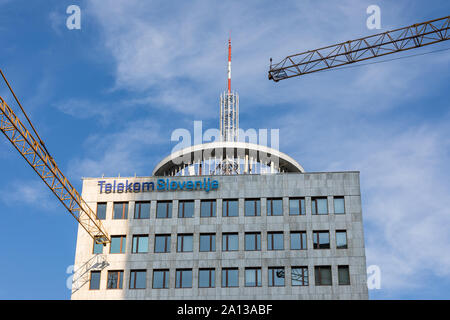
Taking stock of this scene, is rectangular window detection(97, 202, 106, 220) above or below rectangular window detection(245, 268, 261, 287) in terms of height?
above

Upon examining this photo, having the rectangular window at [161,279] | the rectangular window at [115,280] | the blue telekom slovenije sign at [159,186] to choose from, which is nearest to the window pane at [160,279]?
the rectangular window at [161,279]

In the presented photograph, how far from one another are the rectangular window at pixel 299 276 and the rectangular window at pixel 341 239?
5057 mm

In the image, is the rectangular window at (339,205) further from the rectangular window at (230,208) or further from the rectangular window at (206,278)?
the rectangular window at (206,278)

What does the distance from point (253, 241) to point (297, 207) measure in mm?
7063

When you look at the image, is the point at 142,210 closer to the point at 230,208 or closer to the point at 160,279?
the point at 160,279

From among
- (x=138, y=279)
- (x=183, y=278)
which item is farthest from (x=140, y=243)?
(x=183, y=278)

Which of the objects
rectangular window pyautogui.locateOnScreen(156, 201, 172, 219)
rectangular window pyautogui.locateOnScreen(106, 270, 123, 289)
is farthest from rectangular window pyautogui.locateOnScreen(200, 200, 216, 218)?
rectangular window pyautogui.locateOnScreen(106, 270, 123, 289)

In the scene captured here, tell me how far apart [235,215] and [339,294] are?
1610 centimetres

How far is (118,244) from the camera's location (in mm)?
82750

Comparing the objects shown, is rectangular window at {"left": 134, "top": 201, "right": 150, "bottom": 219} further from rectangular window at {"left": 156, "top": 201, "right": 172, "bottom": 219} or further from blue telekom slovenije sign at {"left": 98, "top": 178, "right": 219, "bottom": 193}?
blue telekom slovenije sign at {"left": 98, "top": 178, "right": 219, "bottom": 193}

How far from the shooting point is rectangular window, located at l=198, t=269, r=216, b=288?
78.8 meters

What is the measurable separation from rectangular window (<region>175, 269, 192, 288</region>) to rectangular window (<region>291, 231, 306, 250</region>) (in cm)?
1316
